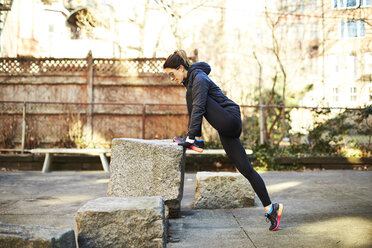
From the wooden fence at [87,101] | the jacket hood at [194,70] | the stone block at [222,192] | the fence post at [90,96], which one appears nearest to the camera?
the jacket hood at [194,70]

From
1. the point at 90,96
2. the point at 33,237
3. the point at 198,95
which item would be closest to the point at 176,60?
the point at 198,95

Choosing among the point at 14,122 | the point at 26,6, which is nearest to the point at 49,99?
the point at 14,122

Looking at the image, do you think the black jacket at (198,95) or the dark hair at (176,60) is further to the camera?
the dark hair at (176,60)

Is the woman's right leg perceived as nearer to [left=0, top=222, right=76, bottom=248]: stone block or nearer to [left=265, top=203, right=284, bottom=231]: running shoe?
[left=265, top=203, right=284, bottom=231]: running shoe

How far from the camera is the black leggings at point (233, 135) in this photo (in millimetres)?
3604

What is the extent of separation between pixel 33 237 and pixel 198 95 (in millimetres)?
2042

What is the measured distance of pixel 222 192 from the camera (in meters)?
4.84

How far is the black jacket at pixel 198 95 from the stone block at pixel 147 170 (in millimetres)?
486

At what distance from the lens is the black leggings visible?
3604mm

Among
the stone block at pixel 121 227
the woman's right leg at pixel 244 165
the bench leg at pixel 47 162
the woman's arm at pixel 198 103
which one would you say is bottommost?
the bench leg at pixel 47 162

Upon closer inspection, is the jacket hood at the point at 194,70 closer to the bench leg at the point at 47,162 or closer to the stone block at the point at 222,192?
the stone block at the point at 222,192

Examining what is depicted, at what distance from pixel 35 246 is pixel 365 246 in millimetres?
2525

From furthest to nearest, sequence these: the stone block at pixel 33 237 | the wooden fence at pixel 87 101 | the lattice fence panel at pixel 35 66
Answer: the lattice fence panel at pixel 35 66
the wooden fence at pixel 87 101
the stone block at pixel 33 237

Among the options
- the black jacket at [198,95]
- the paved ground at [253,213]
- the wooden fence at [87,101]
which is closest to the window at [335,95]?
the wooden fence at [87,101]
